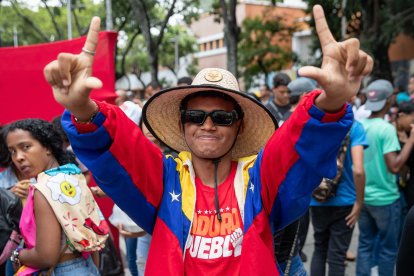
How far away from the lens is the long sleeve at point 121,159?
1.84 metres

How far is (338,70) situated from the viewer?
1.66 m

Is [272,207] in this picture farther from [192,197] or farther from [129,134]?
[129,134]

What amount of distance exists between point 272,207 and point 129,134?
2.15 ft

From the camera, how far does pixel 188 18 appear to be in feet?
64.2

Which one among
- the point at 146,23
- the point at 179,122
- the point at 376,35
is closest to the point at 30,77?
the point at 179,122

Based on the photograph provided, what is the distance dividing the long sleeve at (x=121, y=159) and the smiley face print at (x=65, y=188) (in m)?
0.54

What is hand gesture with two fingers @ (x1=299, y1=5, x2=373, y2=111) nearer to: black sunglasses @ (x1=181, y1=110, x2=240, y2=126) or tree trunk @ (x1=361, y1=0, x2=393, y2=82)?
black sunglasses @ (x1=181, y1=110, x2=240, y2=126)

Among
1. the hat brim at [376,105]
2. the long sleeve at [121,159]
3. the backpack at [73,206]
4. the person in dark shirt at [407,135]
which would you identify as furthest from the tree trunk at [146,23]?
the long sleeve at [121,159]

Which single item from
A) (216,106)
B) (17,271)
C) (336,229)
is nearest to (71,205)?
(17,271)

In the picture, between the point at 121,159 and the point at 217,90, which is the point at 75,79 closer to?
the point at 121,159

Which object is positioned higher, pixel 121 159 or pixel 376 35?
Answer: pixel 376 35

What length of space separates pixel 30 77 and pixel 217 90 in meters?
3.34

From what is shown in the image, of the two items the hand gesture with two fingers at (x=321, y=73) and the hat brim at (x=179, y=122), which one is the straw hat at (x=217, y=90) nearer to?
the hat brim at (x=179, y=122)

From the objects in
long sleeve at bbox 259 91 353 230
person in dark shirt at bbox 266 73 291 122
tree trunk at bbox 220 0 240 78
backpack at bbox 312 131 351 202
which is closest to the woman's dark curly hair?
long sleeve at bbox 259 91 353 230
